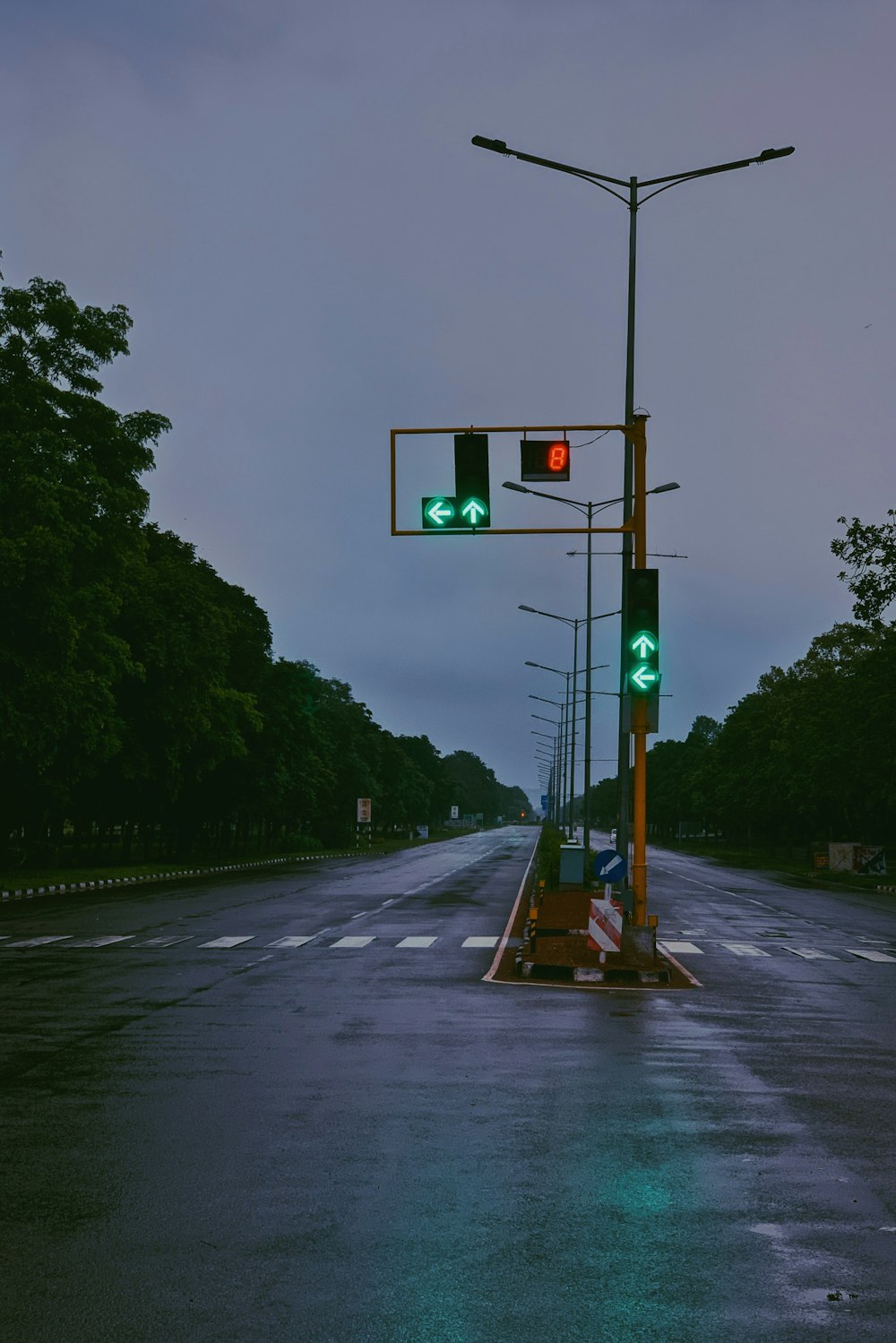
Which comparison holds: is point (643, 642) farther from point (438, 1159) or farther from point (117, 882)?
point (117, 882)

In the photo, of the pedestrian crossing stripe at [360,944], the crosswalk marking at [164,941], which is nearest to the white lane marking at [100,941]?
the pedestrian crossing stripe at [360,944]

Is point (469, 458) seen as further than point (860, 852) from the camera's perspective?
No

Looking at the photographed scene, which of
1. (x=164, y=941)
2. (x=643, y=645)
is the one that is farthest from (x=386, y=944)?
(x=643, y=645)

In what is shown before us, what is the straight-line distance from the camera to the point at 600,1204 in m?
7.46

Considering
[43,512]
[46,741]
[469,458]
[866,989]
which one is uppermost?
[43,512]

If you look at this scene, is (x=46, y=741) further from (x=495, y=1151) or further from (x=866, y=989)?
(x=495, y=1151)

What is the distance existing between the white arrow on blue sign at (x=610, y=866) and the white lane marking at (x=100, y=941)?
27.5ft

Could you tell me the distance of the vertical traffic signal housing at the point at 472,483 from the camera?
18.5 meters

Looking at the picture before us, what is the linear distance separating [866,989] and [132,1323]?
15.1 m

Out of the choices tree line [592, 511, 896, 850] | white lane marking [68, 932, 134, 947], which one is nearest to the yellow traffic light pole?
white lane marking [68, 932, 134, 947]

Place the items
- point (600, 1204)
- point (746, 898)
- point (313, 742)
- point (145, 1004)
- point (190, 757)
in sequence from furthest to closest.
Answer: point (313, 742) → point (190, 757) → point (746, 898) → point (145, 1004) → point (600, 1204)

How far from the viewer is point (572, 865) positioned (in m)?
36.3

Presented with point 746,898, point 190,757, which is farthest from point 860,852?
point 190,757

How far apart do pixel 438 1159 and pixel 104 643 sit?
3757cm
